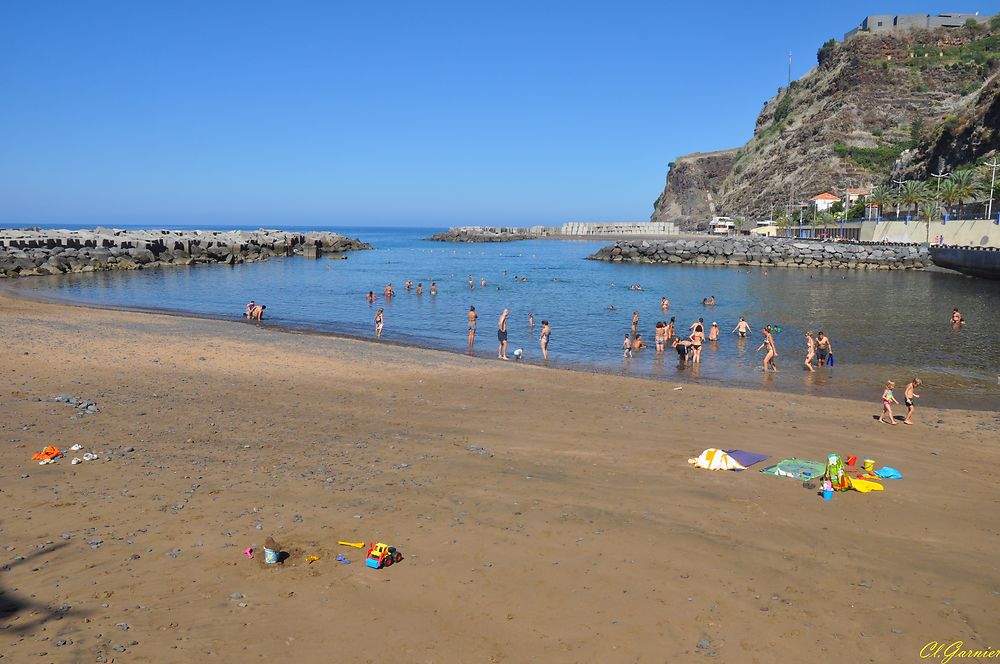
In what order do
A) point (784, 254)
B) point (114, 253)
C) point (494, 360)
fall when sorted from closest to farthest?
point (494, 360) → point (114, 253) → point (784, 254)

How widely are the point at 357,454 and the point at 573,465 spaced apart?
3.45m

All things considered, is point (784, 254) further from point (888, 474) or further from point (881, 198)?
point (888, 474)

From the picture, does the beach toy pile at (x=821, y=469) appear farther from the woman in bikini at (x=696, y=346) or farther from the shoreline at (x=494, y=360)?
the woman in bikini at (x=696, y=346)

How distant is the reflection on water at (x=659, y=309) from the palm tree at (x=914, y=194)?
50.4 ft

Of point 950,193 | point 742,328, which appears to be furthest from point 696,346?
point 950,193

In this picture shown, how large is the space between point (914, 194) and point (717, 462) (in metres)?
76.3

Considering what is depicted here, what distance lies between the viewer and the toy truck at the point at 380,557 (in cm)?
693

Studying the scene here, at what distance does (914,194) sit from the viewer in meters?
71.9

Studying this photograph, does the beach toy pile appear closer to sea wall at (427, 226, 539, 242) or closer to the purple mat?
the purple mat

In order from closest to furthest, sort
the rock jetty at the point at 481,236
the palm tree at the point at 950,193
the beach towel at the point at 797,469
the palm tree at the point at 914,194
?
the beach towel at the point at 797,469 < the palm tree at the point at 950,193 < the palm tree at the point at 914,194 < the rock jetty at the point at 481,236

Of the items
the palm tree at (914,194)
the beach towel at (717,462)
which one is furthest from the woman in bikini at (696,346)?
the palm tree at (914,194)

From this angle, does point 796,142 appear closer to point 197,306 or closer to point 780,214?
point 780,214

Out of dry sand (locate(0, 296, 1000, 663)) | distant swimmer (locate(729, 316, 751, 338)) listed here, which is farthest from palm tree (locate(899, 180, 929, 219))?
dry sand (locate(0, 296, 1000, 663))

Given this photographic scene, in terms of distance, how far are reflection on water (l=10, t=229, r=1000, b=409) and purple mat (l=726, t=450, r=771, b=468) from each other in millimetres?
8075
